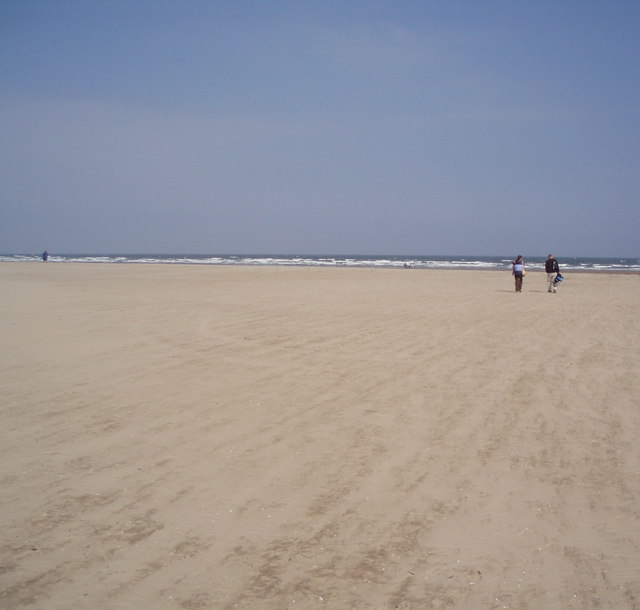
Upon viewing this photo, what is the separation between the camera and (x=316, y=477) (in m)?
4.37

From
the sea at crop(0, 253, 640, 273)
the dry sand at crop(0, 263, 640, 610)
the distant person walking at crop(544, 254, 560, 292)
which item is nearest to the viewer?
the dry sand at crop(0, 263, 640, 610)

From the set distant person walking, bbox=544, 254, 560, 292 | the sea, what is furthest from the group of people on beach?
the sea

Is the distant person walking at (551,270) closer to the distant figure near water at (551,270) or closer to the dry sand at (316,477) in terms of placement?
the distant figure near water at (551,270)

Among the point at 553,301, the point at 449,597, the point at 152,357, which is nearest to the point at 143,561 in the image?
the point at 449,597

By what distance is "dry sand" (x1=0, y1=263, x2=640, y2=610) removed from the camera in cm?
313

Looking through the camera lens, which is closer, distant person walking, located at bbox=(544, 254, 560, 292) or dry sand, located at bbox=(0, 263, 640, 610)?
dry sand, located at bbox=(0, 263, 640, 610)

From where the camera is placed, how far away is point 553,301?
18.6 m

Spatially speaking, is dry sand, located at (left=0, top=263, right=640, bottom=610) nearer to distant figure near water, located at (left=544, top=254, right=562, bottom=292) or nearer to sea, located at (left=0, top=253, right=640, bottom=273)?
distant figure near water, located at (left=544, top=254, right=562, bottom=292)

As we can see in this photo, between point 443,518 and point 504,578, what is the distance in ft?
2.20

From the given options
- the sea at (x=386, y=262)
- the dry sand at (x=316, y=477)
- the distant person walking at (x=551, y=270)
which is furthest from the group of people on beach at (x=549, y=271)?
the sea at (x=386, y=262)

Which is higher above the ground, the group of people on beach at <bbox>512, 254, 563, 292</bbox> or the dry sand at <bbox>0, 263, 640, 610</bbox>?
the group of people on beach at <bbox>512, 254, 563, 292</bbox>

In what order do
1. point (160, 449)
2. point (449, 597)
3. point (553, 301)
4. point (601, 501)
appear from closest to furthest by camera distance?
point (449, 597) < point (601, 501) < point (160, 449) < point (553, 301)

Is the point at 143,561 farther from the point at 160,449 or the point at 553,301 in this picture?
the point at 553,301

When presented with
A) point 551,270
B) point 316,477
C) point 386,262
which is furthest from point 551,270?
point 386,262
